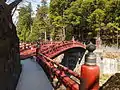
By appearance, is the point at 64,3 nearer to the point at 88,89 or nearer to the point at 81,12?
the point at 81,12

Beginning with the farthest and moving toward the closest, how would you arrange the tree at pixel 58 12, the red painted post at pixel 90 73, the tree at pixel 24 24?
the tree at pixel 24 24
the tree at pixel 58 12
the red painted post at pixel 90 73

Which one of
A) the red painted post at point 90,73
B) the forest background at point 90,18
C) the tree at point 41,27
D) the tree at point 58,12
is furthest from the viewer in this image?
the tree at point 41,27

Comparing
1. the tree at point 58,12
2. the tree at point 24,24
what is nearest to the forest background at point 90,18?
the tree at point 58,12

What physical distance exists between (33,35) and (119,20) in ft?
112

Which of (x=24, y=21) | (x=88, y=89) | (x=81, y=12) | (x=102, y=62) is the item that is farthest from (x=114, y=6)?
(x=24, y=21)

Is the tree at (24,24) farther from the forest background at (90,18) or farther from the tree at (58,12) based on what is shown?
the forest background at (90,18)

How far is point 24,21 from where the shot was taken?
76688mm

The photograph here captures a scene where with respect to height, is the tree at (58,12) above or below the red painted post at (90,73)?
above

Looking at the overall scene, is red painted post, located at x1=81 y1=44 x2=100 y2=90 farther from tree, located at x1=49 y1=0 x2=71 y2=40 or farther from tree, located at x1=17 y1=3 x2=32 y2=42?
tree, located at x1=17 y1=3 x2=32 y2=42

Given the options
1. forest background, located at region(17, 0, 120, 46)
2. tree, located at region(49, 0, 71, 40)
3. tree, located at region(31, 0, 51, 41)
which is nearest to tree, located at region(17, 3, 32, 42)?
tree, located at region(31, 0, 51, 41)

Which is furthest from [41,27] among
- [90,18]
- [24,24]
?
[90,18]

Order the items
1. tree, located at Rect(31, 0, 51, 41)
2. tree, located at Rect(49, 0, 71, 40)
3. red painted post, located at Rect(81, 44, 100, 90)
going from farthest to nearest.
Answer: tree, located at Rect(31, 0, 51, 41)
tree, located at Rect(49, 0, 71, 40)
red painted post, located at Rect(81, 44, 100, 90)

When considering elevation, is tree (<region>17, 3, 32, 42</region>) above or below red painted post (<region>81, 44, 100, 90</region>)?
above

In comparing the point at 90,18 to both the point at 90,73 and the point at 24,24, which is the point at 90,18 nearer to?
the point at 90,73
